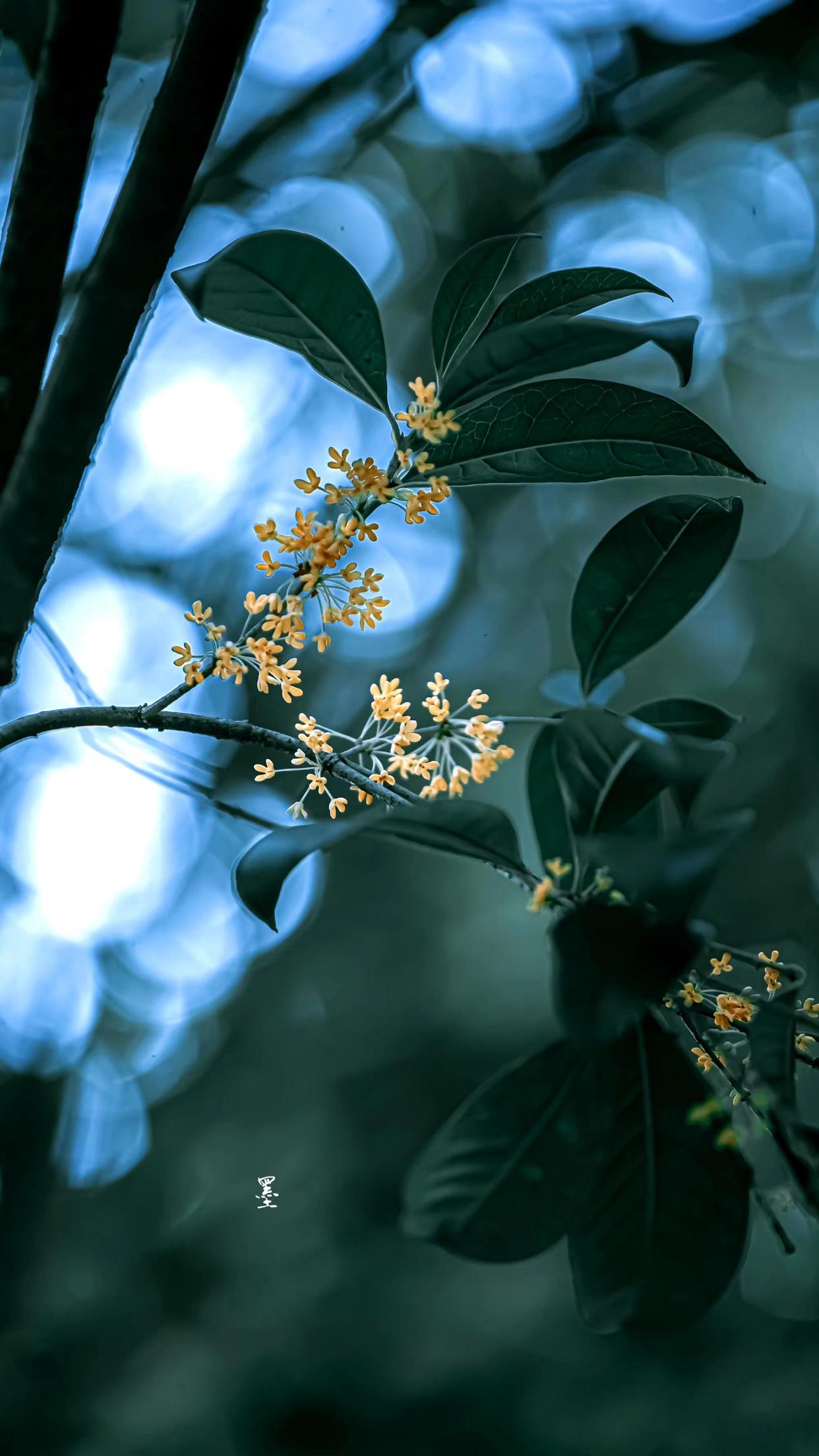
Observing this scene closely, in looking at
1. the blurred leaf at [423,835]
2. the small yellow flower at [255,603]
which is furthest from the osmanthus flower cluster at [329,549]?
the blurred leaf at [423,835]

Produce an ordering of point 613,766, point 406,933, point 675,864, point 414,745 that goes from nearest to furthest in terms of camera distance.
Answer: point 675,864 < point 613,766 < point 414,745 < point 406,933

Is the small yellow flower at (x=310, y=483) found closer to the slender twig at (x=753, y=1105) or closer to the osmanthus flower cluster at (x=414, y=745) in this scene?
the osmanthus flower cluster at (x=414, y=745)

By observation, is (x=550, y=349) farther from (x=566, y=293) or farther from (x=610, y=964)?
(x=610, y=964)

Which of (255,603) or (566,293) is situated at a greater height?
(566,293)

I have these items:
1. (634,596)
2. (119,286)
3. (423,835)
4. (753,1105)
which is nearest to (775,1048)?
(753,1105)

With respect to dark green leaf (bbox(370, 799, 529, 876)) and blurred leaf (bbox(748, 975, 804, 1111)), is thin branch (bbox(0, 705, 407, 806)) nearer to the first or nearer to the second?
dark green leaf (bbox(370, 799, 529, 876))

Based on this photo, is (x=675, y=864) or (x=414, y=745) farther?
(x=414, y=745)

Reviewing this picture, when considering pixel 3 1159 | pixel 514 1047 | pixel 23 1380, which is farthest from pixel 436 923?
pixel 23 1380
